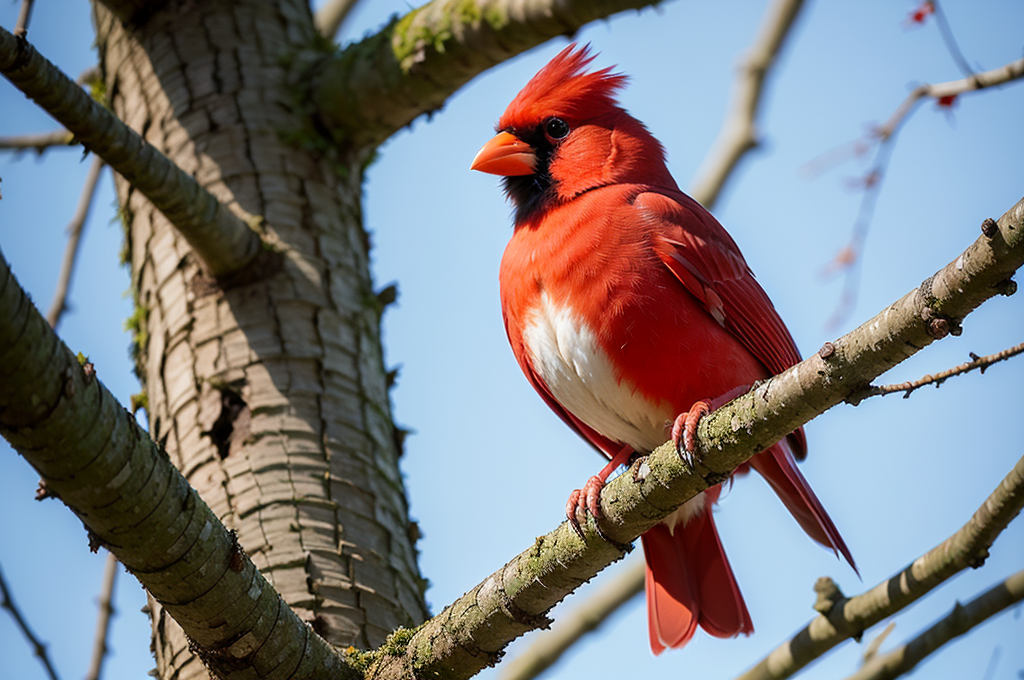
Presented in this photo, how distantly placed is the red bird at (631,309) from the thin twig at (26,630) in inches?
59.9

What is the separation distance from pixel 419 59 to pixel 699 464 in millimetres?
2386

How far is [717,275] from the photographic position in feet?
10.6

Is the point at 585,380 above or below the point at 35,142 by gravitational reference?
below

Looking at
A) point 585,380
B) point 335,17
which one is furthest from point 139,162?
point 335,17

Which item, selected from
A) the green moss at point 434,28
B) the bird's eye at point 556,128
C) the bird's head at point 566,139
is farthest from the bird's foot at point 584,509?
the green moss at point 434,28

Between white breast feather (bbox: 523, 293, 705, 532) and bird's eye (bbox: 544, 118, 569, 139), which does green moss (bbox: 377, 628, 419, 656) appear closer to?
white breast feather (bbox: 523, 293, 705, 532)

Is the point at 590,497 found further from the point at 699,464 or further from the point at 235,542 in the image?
the point at 235,542

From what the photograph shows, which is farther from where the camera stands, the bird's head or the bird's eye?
the bird's eye

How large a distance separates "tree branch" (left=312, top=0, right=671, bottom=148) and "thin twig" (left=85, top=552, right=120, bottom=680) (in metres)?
1.95

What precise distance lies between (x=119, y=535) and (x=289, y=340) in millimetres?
1559

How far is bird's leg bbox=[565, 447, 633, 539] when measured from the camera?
239 cm

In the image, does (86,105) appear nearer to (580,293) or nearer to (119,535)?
(119,535)

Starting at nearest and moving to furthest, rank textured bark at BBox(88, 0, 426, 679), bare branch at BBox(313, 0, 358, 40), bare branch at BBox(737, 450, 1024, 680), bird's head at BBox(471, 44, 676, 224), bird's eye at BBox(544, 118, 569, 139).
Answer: bare branch at BBox(737, 450, 1024, 680) → textured bark at BBox(88, 0, 426, 679) → bird's head at BBox(471, 44, 676, 224) → bird's eye at BBox(544, 118, 569, 139) → bare branch at BBox(313, 0, 358, 40)

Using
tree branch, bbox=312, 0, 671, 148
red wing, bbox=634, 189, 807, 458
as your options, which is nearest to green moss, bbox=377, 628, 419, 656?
red wing, bbox=634, 189, 807, 458
